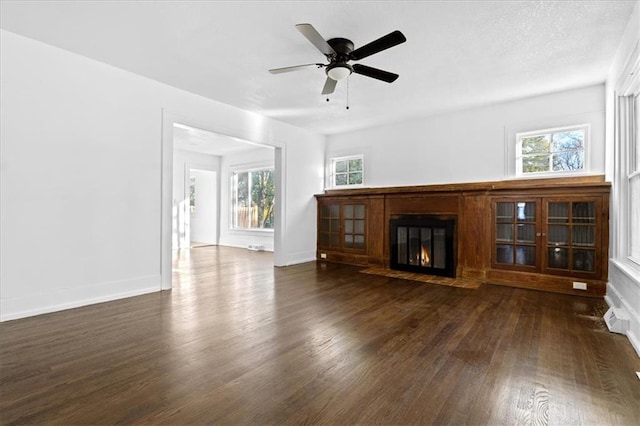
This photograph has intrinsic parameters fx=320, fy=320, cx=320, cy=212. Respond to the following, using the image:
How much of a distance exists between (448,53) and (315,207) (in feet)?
13.5

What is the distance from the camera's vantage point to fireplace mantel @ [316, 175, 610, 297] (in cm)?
406

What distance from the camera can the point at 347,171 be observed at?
6.93 metres

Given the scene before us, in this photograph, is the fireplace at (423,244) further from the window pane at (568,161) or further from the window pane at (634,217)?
the window pane at (634,217)

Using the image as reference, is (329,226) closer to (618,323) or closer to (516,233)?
(516,233)

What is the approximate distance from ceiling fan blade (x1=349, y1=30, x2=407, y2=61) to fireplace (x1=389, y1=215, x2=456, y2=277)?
10.6 feet

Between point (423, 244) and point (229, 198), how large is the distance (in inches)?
239

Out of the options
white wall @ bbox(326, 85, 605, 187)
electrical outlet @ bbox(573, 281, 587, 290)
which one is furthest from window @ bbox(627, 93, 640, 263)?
white wall @ bbox(326, 85, 605, 187)

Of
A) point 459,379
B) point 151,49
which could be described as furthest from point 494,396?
point 151,49

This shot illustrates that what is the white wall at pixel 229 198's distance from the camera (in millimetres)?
8492

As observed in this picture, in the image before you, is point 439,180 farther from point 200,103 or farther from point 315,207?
point 200,103

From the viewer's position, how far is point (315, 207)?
272 inches

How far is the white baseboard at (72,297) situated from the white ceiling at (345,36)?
254cm

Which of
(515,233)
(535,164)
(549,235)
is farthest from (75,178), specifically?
(535,164)

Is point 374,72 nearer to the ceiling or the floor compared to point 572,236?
nearer to the ceiling
